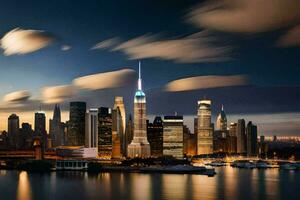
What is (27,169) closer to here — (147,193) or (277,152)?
(147,193)

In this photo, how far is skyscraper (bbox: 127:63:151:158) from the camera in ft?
308

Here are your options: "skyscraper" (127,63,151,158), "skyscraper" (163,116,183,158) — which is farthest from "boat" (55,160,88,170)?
"skyscraper" (163,116,183,158)

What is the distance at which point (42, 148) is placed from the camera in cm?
9794

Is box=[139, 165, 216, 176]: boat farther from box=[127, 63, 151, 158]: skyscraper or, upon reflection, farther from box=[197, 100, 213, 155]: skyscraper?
box=[197, 100, 213, 155]: skyscraper

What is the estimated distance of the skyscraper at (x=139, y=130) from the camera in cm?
9381

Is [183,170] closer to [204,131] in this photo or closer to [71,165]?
[71,165]

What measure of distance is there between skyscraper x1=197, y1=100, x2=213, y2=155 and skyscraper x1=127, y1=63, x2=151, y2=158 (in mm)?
30715

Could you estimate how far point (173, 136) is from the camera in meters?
105

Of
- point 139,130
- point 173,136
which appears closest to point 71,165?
point 139,130

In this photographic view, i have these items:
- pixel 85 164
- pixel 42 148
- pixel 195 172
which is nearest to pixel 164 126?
pixel 42 148

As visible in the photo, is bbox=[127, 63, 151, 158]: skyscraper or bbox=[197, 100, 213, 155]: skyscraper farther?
bbox=[197, 100, 213, 155]: skyscraper

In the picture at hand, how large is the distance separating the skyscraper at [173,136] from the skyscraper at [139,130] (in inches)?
316

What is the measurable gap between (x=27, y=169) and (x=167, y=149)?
3654 centimetres

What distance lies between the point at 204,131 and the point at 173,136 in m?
25.3
